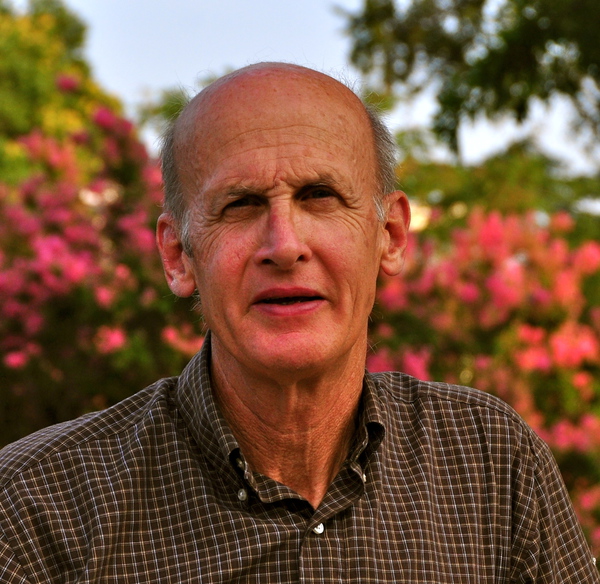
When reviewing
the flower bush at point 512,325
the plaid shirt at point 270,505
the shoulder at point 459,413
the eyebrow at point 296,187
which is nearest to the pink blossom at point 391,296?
the flower bush at point 512,325

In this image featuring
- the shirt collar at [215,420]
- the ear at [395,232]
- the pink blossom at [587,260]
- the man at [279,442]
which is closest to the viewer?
the man at [279,442]

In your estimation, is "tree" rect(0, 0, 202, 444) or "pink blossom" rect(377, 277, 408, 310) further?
"pink blossom" rect(377, 277, 408, 310)

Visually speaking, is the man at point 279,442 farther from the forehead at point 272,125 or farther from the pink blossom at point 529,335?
the pink blossom at point 529,335

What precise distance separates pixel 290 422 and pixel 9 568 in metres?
0.71

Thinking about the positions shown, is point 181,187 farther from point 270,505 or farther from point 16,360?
point 16,360

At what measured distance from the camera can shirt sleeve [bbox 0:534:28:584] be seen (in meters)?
1.89

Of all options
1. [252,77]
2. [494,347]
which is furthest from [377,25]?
[252,77]

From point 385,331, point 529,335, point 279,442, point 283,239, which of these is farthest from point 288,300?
point 529,335

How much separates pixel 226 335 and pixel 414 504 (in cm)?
62

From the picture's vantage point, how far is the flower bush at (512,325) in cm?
512

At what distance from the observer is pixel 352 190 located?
86.5 inches

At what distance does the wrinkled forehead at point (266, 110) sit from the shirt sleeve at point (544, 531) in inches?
36.3

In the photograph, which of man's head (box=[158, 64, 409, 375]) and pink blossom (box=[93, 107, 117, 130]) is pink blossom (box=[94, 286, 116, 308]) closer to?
pink blossom (box=[93, 107, 117, 130])

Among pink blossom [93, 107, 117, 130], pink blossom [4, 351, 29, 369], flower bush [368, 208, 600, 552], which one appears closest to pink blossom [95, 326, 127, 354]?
pink blossom [4, 351, 29, 369]
